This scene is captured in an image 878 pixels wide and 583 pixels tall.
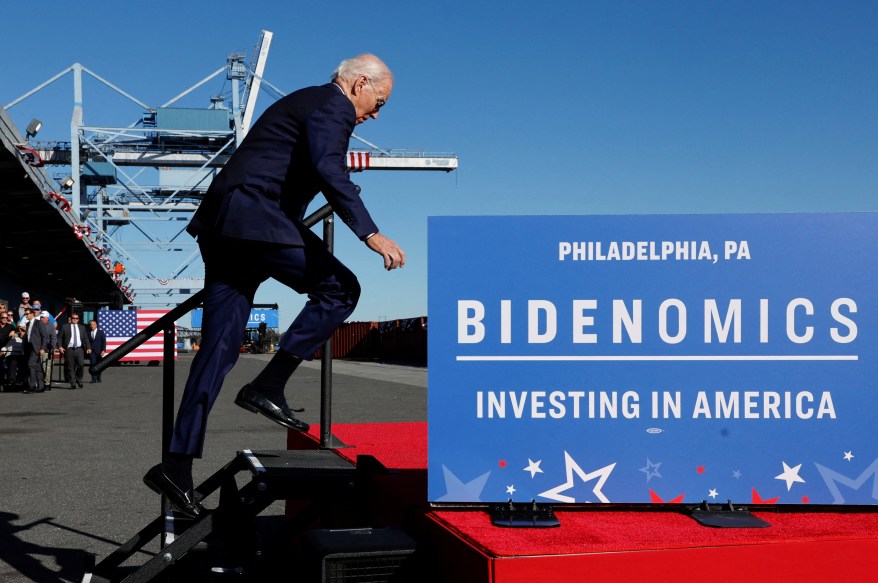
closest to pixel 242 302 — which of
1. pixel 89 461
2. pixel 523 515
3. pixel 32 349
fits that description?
pixel 523 515

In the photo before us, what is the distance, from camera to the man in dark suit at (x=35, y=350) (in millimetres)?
17391

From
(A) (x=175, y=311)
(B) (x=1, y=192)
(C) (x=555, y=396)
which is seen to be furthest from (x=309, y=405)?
(C) (x=555, y=396)

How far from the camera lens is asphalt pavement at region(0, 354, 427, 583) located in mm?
4180

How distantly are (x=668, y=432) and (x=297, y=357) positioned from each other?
1.25 meters

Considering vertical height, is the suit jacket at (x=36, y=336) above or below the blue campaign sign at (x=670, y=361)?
above

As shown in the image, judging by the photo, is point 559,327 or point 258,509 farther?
point 258,509

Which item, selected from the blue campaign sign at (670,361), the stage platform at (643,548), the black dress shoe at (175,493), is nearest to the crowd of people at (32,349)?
the black dress shoe at (175,493)

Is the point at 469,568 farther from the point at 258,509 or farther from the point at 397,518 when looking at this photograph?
the point at 258,509

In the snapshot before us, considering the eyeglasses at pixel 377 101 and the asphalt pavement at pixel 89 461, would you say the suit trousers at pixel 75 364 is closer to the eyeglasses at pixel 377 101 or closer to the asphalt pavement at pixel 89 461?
the asphalt pavement at pixel 89 461

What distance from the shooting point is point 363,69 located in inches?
115

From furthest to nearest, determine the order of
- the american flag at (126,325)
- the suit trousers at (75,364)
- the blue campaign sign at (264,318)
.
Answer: the blue campaign sign at (264,318) < the american flag at (126,325) < the suit trousers at (75,364)

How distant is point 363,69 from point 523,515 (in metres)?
1.50

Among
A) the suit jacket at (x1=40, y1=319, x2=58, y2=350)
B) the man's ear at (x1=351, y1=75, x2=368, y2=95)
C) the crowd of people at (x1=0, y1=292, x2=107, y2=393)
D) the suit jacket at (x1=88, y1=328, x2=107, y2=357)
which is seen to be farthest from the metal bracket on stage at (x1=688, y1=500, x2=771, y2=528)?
the suit jacket at (x1=88, y1=328, x2=107, y2=357)

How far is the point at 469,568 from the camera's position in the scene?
2.04 meters
